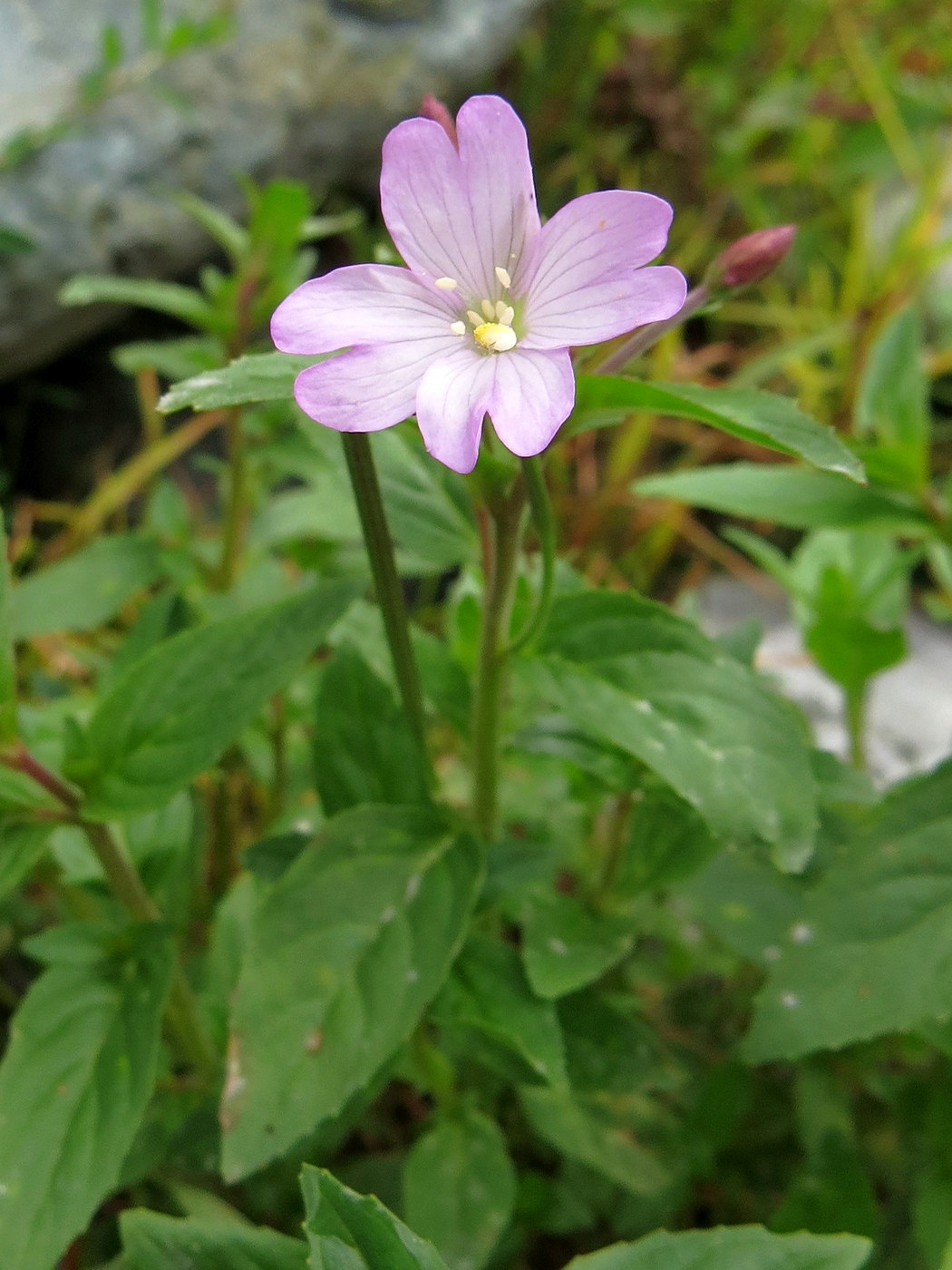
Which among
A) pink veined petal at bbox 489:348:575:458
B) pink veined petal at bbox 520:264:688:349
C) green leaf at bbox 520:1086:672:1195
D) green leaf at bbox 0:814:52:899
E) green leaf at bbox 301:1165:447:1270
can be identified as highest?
pink veined petal at bbox 520:264:688:349

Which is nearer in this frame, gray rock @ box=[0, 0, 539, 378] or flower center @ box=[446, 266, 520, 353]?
flower center @ box=[446, 266, 520, 353]

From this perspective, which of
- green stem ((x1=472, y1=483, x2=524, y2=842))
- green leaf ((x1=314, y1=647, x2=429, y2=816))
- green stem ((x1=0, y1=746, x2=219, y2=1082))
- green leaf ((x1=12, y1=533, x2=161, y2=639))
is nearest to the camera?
green stem ((x1=472, y1=483, x2=524, y2=842))

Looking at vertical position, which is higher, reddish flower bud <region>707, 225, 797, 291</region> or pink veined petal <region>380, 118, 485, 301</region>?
pink veined petal <region>380, 118, 485, 301</region>

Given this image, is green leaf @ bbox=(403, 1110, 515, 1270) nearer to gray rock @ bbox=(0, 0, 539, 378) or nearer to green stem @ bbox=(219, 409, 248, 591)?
green stem @ bbox=(219, 409, 248, 591)

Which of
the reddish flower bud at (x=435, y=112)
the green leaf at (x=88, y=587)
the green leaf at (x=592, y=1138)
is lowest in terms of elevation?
the green leaf at (x=592, y=1138)

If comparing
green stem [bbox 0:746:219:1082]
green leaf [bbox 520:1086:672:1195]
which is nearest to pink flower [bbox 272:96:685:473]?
green stem [bbox 0:746:219:1082]

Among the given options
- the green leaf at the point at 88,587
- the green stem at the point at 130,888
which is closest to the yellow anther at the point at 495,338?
the green stem at the point at 130,888

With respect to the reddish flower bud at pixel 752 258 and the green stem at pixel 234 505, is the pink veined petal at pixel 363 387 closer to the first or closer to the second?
the reddish flower bud at pixel 752 258

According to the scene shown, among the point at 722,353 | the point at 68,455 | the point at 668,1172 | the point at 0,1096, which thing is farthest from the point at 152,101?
the point at 668,1172
